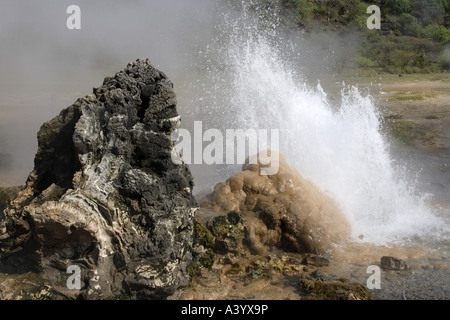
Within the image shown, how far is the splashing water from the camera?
625cm

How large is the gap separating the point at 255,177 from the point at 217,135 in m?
3.33

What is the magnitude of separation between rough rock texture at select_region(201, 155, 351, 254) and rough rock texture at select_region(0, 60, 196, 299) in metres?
1.29

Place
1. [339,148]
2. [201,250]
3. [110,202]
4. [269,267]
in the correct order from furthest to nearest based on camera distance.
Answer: [339,148], [269,267], [201,250], [110,202]

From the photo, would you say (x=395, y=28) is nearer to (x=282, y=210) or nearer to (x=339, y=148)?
(x=339, y=148)

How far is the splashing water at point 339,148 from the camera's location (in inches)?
246

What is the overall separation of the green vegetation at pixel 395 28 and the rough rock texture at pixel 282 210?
1215cm

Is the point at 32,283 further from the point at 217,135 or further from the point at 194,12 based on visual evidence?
the point at 194,12

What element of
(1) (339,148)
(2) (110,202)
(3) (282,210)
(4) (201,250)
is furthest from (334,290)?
(1) (339,148)

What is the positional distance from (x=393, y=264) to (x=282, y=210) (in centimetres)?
132

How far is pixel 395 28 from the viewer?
2162 centimetres

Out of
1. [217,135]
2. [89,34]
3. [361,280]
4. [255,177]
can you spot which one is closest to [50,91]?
[89,34]

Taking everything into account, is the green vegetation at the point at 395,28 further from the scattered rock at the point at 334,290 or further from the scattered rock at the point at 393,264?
the scattered rock at the point at 334,290

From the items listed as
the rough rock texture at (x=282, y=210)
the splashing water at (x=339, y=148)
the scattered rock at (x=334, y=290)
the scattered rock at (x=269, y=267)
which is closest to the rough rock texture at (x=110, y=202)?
the scattered rock at (x=269, y=267)

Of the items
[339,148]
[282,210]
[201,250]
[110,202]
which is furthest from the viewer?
[339,148]
